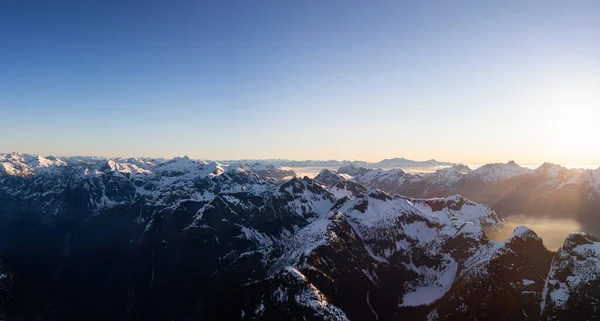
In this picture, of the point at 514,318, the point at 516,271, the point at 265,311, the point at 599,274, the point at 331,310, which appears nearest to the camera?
the point at 331,310

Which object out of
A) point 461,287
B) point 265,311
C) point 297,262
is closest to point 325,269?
point 297,262

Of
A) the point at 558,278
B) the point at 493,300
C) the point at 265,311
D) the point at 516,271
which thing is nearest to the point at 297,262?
the point at 265,311

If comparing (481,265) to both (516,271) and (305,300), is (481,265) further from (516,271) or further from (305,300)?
(305,300)

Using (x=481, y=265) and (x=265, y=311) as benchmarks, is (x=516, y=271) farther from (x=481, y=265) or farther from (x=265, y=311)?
(x=265, y=311)

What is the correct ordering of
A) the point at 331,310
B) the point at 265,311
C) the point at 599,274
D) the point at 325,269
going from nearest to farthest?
the point at 331,310 → the point at 265,311 → the point at 599,274 → the point at 325,269

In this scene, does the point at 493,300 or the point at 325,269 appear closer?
the point at 493,300

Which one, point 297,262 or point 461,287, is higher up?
point 297,262

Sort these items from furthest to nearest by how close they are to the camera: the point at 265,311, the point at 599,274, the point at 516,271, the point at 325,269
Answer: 1. the point at 325,269
2. the point at 516,271
3. the point at 599,274
4. the point at 265,311

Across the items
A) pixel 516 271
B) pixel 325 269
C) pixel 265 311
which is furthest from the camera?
pixel 325 269

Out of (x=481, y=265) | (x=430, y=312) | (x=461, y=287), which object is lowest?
(x=430, y=312)
